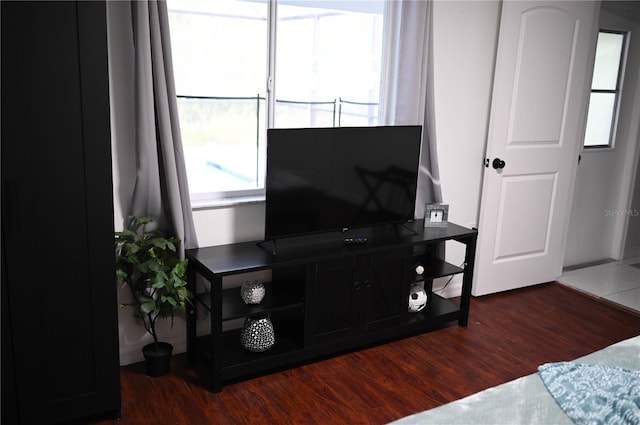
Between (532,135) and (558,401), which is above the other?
(532,135)

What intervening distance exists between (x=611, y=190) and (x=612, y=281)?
822 millimetres

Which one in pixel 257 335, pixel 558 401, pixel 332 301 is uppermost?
pixel 558 401

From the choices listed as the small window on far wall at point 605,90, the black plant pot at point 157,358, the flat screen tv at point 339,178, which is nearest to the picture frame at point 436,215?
the flat screen tv at point 339,178

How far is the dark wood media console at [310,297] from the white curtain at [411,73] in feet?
2.07

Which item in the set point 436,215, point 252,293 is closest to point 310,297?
point 252,293

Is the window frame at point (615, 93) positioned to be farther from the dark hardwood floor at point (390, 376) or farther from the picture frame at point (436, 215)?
the picture frame at point (436, 215)

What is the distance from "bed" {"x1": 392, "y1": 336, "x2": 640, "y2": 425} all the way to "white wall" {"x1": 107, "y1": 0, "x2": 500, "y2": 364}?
1733mm

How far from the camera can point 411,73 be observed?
3.56 m

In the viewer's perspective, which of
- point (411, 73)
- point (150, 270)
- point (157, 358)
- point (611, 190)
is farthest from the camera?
point (611, 190)

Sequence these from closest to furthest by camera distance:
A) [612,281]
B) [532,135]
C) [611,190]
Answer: [532,135] → [612,281] → [611,190]

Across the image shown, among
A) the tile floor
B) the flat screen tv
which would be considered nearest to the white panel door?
the tile floor

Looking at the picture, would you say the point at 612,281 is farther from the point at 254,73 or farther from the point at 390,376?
the point at 254,73

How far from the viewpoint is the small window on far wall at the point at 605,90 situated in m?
4.69

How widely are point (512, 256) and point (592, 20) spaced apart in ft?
5.60
